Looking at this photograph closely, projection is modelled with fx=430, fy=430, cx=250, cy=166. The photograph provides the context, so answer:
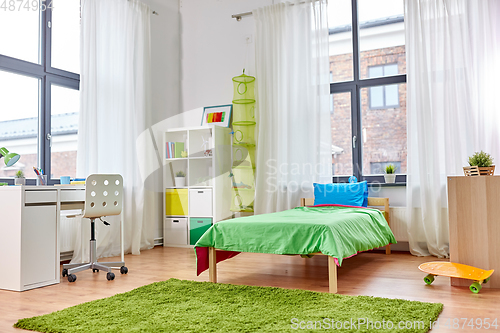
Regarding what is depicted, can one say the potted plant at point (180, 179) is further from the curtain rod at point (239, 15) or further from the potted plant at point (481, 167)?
the potted plant at point (481, 167)

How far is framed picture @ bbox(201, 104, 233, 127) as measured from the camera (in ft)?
17.7

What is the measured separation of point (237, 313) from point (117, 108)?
3142 mm

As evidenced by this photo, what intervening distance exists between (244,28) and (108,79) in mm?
1870

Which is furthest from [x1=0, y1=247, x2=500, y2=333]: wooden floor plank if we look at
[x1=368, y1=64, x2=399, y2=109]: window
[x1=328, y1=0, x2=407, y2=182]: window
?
[x1=368, y1=64, x2=399, y2=109]: window

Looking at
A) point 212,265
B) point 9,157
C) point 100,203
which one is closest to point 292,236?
point 212,265

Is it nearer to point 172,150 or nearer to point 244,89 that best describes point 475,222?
point 244,89

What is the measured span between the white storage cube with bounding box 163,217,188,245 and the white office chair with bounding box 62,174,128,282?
159cm

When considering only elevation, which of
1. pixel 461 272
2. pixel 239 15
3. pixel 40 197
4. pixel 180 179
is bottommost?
pixel 461 272

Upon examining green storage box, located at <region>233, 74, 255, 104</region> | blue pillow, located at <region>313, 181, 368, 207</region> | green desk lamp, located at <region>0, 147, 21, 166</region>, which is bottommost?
blue pillow, located at <region>313, 181, 368, 207</region>

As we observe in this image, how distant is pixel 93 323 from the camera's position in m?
2.17

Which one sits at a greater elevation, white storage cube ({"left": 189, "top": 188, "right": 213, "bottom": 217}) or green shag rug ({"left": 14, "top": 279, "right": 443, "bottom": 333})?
white storage cube ({"left": 189, "top": 188, "right": 213, "bottom": 217})

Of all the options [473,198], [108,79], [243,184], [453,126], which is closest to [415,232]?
[453,126]

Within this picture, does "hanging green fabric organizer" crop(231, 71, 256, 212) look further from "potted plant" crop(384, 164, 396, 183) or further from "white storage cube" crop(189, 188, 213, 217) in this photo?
"potted plant" crop(384, 164, 396, 183)

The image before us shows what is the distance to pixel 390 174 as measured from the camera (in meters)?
4.62
